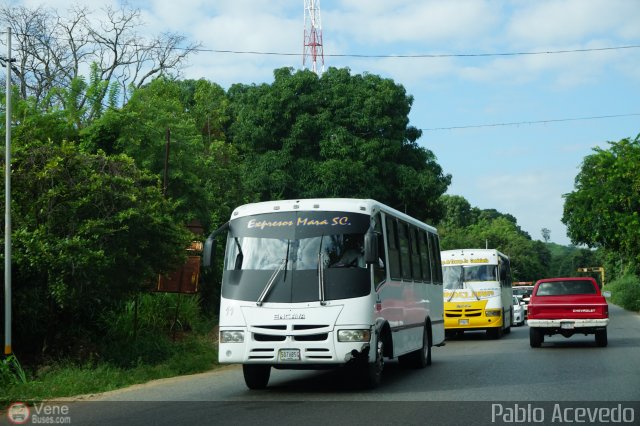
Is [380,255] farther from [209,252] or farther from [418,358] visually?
[418,358]

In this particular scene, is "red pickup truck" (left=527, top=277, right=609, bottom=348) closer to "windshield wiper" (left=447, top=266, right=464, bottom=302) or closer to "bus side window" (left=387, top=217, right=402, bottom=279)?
"windshield wiper" (left=447, top=266, right=464, bottom=302)

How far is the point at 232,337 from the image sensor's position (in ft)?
40.9

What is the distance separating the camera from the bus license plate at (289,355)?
12.1 meters

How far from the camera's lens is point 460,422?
9.56 metres

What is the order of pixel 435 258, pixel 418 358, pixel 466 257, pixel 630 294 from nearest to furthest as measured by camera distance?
pixel 418 358 < pixel 435 258 < pixel 466 257 < pixel 630 294

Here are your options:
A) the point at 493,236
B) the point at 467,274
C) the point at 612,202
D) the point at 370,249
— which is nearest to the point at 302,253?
the point at 370,249

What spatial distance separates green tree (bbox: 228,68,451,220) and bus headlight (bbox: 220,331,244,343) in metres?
21.6

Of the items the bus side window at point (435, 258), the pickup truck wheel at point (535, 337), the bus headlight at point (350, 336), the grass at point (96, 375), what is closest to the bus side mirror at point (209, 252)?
the bus headlight at point (350, 336)

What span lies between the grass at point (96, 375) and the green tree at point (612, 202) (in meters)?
30.6

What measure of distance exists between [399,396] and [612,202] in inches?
1373

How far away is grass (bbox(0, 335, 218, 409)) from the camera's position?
12594 mm

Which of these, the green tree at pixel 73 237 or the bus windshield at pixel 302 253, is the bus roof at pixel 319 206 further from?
the green tree at pixel 73 237

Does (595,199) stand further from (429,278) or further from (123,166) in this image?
(123,166)

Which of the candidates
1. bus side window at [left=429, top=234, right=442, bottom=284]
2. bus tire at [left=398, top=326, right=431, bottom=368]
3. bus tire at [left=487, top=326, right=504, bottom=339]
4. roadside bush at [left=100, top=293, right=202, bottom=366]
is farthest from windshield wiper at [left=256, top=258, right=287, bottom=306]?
bus tire at [left=487, top=326, right=504, bottom=339]
